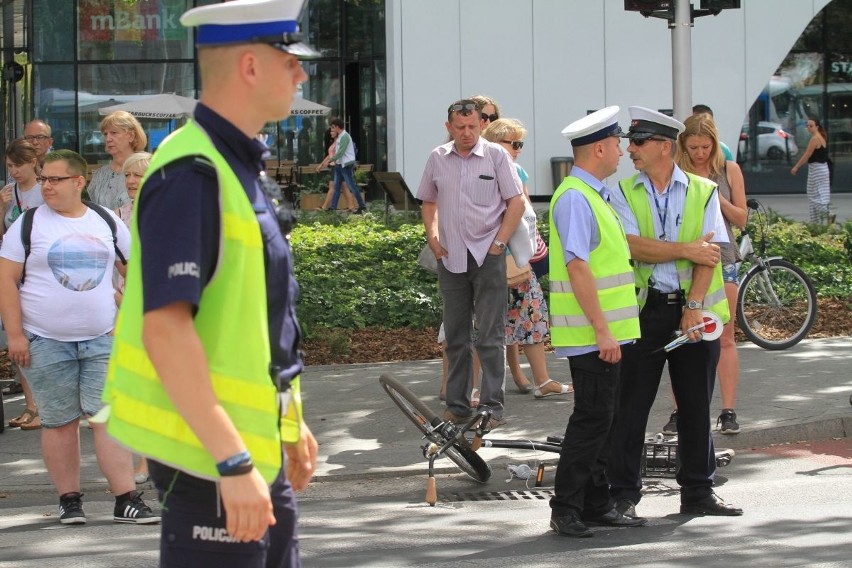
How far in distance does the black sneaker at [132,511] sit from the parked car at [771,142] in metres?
26.5

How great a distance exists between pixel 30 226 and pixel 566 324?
9.29 feet

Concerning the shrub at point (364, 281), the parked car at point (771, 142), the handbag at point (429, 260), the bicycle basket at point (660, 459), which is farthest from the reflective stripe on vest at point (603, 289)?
the parked car at point (771, 142)

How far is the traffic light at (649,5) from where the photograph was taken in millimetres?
11250

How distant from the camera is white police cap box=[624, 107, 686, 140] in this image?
648 cm

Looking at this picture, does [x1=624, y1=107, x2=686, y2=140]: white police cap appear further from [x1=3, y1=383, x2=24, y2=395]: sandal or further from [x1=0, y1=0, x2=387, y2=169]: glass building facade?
[x1=0, y1=0, x2=387, y2=169]: glass building facade

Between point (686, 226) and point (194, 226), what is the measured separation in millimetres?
4197

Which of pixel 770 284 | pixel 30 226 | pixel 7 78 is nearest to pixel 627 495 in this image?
pixel 30 226

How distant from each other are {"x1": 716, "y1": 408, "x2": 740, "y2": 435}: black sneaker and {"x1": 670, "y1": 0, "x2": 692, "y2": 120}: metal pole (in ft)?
11.6

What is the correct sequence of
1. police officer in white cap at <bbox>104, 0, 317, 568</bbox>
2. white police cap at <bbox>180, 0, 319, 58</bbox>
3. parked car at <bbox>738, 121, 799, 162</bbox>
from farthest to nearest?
parked car at <bbox>738, 121, 799, 162</bbox> → white police cap at <bbox>180, 0, 319, 58</bbox> → police officer in white cap at <bbox>104, 0, 317, 568</bbox>

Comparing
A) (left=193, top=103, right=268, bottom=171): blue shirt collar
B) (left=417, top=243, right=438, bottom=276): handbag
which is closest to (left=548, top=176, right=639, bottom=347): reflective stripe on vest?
(left=417, top=243, right=438, bottom=276): handbag

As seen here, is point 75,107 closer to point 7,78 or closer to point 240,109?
point 7,78

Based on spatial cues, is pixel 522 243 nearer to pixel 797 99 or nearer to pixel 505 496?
pixel 505 496

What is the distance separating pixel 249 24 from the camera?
292cm

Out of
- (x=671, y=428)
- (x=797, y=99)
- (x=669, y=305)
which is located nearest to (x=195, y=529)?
(x=669, y=305)
